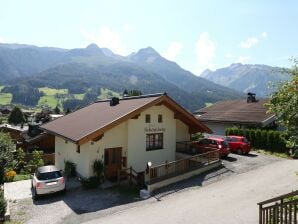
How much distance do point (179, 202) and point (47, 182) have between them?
7849mm

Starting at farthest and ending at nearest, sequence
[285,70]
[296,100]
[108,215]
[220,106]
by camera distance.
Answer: [220,106]
[108,215]
[285,70]
[296,100]

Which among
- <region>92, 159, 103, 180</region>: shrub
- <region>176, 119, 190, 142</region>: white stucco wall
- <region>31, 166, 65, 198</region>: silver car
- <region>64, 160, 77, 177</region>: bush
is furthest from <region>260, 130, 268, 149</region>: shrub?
<region>31, 166, 65, 198</region>: silver car

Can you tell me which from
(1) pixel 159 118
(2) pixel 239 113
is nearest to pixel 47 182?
(1) pixel 159 118

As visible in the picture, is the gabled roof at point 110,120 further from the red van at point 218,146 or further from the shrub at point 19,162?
the shrub at point 19,162

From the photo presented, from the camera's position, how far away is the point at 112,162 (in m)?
23.2

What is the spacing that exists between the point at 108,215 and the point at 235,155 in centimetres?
→ 1553

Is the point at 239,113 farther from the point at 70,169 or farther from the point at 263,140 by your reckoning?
the point at 70,169

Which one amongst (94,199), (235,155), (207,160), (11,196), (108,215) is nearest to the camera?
(108,215)

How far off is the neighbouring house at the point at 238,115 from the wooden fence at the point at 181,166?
12229mm

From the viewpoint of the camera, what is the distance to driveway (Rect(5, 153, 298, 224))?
16188 mm

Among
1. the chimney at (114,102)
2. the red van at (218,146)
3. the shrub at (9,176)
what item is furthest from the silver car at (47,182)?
the red van at (218,146)

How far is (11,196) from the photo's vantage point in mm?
21234

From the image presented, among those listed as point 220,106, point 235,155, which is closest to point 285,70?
point 235,155

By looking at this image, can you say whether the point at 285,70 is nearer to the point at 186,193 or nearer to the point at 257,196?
the point at 257,196
